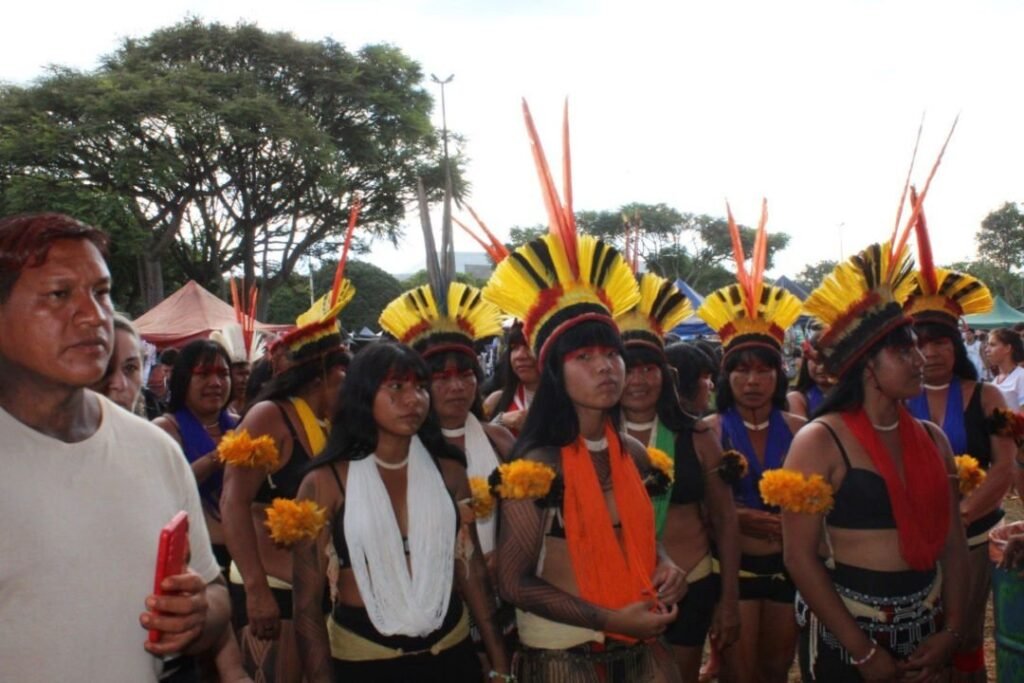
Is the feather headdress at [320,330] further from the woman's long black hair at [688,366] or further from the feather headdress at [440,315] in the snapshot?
the woman's long black hair at [688,366]

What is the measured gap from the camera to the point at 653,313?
5047mm

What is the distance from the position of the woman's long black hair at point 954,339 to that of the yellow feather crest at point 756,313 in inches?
25.6

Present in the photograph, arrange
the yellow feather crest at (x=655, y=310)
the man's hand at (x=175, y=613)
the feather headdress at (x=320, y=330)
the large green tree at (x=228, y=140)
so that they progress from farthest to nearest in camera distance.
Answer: the large green tree at (x=228, y=140) → the feather headdress at (x=320, y=330) → the yellow feather crest at (x=655, y=310) → the man's hand at (x=175, y=613)

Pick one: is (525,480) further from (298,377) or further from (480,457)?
(298,377)

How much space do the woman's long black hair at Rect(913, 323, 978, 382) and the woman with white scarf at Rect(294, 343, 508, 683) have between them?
107 inches

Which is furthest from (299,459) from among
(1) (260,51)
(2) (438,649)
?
(1) (260,51)

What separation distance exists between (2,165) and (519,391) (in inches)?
950

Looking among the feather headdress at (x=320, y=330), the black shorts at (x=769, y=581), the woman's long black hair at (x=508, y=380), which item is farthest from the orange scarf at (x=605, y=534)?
the woman's long black hair at (x=508, y=380)

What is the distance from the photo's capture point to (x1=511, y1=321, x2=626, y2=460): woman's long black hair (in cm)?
329

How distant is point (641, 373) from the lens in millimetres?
4559

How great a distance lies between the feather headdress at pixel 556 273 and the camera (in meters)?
3.42

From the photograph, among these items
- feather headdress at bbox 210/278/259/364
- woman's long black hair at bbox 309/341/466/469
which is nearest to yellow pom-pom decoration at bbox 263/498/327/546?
woman's long black hair at bbox 309/341/466/469

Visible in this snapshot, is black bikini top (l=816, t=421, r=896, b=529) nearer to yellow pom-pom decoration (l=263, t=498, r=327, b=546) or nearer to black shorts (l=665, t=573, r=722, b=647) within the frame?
black shorts (l=665, t=573, r=722, b=647)

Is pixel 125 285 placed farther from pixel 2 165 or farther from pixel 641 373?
pixel 641 373
